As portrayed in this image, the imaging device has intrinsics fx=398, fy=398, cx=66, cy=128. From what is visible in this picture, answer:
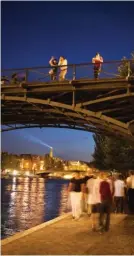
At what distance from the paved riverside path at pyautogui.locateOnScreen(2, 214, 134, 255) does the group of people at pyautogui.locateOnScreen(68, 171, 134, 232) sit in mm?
502

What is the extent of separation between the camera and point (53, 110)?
2044 cm

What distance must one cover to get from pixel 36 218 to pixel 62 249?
17059mm

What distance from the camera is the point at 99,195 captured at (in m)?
12.7

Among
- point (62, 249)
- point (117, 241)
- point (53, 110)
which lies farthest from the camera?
point (53, 110)

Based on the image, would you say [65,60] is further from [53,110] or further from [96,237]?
[96,237]

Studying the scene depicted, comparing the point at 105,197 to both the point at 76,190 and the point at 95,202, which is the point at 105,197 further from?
the point at 76,190

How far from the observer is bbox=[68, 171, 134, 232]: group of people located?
496 inches

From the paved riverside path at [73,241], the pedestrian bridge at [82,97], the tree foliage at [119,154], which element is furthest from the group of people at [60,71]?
the tree foliage at [119,154]

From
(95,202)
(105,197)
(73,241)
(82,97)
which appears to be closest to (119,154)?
(82,97)

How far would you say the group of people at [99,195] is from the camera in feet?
41.3

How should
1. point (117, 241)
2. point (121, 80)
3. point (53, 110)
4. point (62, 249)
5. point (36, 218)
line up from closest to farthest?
point (62, 249), point (117, 241), point (121, 80), point (53, 110), point (36, 218)

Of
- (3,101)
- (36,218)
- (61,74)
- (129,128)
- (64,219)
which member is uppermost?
(61,74)

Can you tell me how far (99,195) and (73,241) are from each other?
2153 mm

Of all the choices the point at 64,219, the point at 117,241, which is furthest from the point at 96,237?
the point at 64,219
